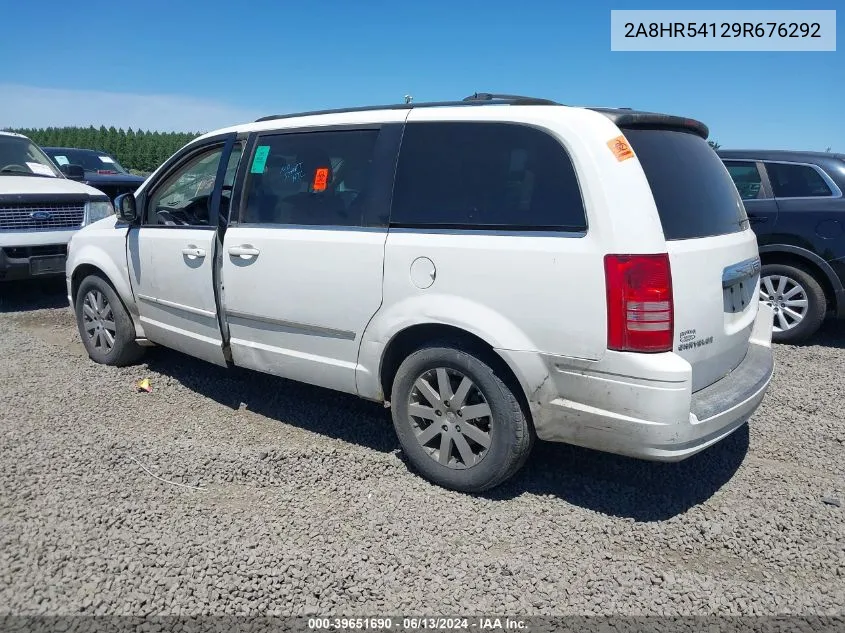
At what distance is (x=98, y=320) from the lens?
530 centimetres

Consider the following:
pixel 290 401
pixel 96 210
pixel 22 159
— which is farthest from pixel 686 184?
pixel 22 159

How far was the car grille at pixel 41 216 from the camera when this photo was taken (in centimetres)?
723

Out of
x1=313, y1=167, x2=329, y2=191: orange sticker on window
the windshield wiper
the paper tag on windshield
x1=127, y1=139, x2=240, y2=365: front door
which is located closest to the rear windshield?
x1=313, y1=167, x2=329, y2=191: orange sticker on window

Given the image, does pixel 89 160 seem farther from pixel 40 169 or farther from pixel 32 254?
pixel 32 254

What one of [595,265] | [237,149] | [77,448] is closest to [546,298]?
[595,265]

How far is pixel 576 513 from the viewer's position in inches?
127

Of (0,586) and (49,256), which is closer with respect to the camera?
(0,586)

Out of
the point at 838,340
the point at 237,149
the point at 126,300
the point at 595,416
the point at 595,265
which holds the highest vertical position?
the point at 237,149

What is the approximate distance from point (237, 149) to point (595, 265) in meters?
2.60

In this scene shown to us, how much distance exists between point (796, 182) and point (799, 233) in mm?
518

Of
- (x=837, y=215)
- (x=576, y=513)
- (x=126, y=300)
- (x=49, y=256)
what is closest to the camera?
(x=576, y=513)

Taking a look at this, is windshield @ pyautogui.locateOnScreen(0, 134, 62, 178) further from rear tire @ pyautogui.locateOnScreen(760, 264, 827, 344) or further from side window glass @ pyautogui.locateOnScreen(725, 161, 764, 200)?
rear tire @ pyautogui.locateOnScreen(760, 264, 827, 344)

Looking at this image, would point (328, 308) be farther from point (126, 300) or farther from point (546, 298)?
point (126, 300)

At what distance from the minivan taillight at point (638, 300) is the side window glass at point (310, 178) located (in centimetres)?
144
